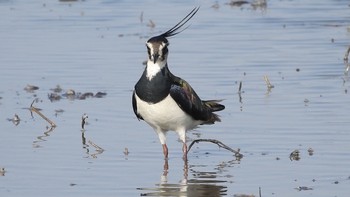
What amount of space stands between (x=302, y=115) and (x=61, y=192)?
3.68 metres

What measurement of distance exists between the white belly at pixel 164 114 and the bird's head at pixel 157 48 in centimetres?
41

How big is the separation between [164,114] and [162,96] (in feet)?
0.59

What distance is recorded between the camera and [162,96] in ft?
33.8

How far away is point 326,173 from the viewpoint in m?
9.70

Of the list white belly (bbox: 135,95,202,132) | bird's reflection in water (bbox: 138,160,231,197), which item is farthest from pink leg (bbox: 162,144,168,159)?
bird's reflection in water (bbox: 138,160,231,197)

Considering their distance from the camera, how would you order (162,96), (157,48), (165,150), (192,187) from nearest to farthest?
(192,187)
(157,48)
(162,96)
(165,150)

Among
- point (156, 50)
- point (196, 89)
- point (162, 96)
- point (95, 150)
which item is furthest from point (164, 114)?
point (196, 89)

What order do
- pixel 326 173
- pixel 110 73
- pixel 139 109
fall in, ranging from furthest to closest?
pixel 110 73 < pixel 139 109 < pixel 326 173

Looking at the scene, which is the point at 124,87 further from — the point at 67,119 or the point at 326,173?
the point at 326,173

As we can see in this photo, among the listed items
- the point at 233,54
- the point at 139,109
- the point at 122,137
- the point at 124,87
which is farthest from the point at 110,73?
the point at 139,109

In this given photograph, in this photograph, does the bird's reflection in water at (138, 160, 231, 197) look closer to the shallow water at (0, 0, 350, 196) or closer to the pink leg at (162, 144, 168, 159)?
the shallow water at (0, 0, 350, 196)

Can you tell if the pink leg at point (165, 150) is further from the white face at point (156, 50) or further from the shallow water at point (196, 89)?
the white face at point (156, 50)

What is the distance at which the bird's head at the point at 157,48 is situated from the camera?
10148mm

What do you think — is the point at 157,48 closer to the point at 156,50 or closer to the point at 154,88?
the point at 156,50
